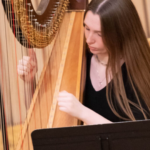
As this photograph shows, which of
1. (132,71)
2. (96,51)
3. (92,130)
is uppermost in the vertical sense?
(96,51)

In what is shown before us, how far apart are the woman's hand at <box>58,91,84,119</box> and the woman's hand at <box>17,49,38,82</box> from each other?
1.00 ft

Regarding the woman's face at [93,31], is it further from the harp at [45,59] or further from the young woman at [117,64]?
the harp at [45,59]

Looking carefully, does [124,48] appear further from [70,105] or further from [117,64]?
[70,105]

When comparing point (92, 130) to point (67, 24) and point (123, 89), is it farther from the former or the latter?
point (67, 24)

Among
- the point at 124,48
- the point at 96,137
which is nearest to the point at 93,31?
the point at 124,48

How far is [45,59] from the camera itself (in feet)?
4.22

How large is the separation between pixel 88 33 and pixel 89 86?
0.31m

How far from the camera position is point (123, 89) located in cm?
102

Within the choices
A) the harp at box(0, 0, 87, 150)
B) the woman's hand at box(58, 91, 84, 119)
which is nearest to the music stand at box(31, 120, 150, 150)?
the harp at box(0, 0, 87, 150)

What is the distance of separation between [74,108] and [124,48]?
39 cm

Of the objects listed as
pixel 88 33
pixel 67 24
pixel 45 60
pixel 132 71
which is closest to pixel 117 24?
pixel 88 33

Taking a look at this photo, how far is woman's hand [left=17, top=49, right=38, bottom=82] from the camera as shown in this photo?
42.0 inches

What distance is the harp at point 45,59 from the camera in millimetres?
715

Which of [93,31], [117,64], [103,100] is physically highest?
[93,31]
